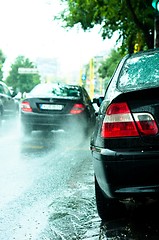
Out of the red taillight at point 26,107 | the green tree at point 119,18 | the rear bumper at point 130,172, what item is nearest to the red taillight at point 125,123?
the rear bumper at point 130,172

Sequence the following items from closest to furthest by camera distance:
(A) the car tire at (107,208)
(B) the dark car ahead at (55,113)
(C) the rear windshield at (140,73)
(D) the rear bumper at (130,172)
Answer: (D) the rear bumper at (130,172), (C) the rear windshield at (140,73), (A) the car tire at (107,208), (B) the dark car ahead at (55,113)

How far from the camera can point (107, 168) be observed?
3523 mm

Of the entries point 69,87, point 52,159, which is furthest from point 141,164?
point 69,87

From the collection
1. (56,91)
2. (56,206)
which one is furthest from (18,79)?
(56,206)

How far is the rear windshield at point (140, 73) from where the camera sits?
3802 millimetres

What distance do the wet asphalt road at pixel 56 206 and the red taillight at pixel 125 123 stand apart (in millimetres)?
836

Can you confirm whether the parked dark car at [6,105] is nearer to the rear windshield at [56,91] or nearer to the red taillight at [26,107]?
the rear windshield at [56,91]

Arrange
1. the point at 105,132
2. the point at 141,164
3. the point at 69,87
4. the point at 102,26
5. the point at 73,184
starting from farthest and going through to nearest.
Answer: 1. the point at 102,26
2. the point at 69,87
3. the point at 73,184
4. the point at 105,132
5. the point at 141,164

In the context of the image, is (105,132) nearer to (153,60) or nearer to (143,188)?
(143,188)

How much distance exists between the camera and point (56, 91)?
11547mm

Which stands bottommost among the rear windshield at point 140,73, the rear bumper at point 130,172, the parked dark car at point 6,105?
the parked dark car at point 6,105

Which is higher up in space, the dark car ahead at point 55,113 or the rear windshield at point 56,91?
the rear windshield at point 56,91

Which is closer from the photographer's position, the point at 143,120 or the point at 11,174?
the point at 143,120

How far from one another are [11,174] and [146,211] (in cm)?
246
